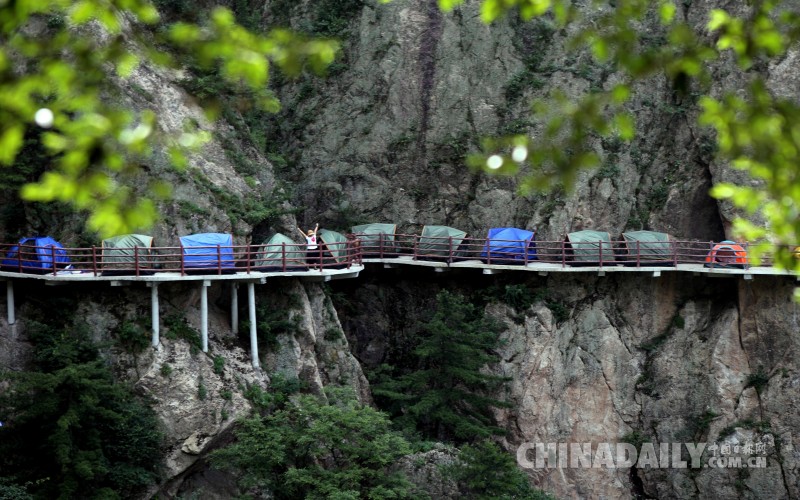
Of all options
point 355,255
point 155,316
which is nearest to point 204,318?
point 155,316

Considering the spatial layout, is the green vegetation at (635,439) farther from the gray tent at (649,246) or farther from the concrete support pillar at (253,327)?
the concrete support pillar at (253,327)

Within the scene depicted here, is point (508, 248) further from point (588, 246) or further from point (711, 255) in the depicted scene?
point (711, 255)

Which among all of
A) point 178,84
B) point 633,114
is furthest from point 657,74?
point 178,84

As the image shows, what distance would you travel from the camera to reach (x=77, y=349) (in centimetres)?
2833

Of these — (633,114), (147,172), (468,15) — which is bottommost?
(147,172)

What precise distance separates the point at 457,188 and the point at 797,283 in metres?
14.6

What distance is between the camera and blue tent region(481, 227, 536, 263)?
38.2m

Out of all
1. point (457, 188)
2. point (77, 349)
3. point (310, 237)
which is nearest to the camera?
point (77, 349)

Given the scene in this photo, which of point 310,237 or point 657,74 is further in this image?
point 657,74

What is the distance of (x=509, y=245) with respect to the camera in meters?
→ 38.3

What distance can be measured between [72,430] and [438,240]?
1733cm

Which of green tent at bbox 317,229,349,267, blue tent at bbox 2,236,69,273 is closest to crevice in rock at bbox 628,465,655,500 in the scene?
green tent at bbox 317,229,349,267

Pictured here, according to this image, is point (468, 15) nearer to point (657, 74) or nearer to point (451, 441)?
point (657, 74)

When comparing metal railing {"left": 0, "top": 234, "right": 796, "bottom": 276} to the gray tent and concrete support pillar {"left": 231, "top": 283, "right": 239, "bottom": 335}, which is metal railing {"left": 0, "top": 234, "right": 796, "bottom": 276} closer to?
the gray tent
